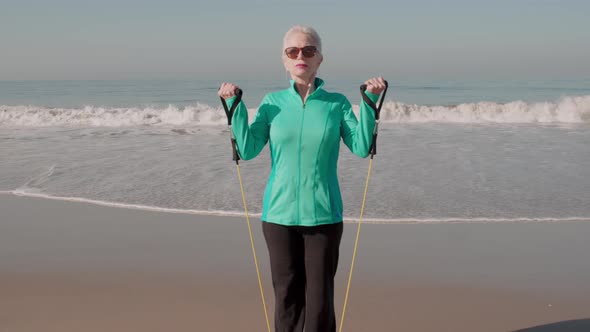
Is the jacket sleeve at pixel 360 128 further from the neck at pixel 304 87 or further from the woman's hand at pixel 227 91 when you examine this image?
the woman's hand at pixel 227 91

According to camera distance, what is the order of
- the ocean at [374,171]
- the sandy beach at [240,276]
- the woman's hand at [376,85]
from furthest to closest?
the ocean at [374,171] < the sandy beach at [240,276] < the woman's hand at [376,85]

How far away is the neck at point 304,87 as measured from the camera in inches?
104

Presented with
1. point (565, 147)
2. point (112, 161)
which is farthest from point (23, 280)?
point (565, 147)

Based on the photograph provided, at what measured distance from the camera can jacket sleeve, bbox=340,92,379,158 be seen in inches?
101

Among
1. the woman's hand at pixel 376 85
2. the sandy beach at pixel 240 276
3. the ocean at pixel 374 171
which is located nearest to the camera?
the woman's hand at pixel 376 85

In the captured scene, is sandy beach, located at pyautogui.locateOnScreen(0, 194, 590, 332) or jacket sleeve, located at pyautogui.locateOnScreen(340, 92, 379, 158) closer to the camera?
jacket sleeve, located at pyautogui.locateOnScreen(340, 92, 379, 158)

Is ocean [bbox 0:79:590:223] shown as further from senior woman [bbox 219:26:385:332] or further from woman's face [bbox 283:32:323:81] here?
woman's face [bbox 283:32:323:81]

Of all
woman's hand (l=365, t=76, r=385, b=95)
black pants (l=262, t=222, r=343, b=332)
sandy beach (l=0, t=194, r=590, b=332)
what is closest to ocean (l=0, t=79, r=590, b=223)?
sandy beach (l=0, t=194, r=590, b=332)

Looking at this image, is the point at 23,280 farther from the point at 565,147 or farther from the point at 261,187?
the point at 565,147

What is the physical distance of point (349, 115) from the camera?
8.71 ft

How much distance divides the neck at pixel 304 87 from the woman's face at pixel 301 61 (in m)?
0.01

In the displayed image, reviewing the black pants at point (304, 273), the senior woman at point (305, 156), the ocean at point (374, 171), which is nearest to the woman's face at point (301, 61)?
the senior woman at point (305, 156)

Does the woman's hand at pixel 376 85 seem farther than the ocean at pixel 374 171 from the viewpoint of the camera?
No

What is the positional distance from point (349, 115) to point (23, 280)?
133 inches
